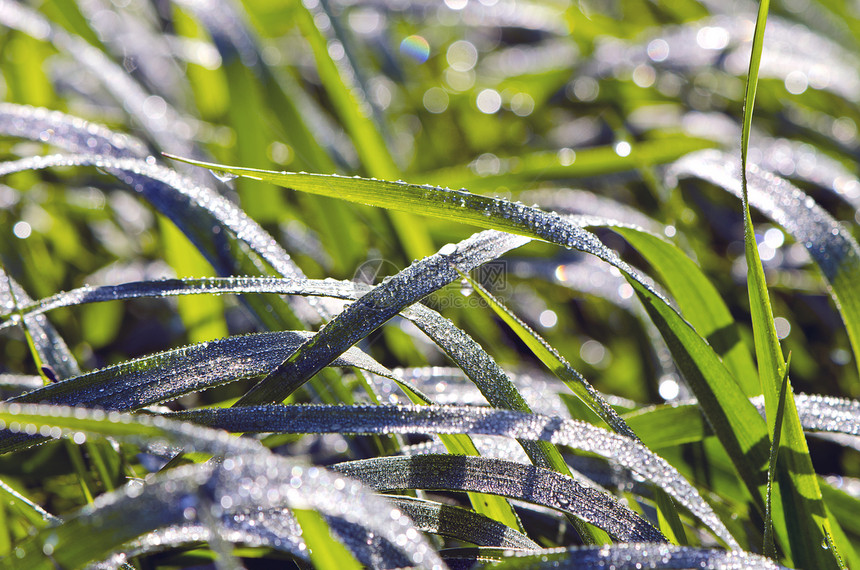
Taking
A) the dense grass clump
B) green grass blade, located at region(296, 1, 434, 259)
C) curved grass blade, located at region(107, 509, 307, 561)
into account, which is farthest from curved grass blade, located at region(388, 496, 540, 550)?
green grass blade, located at region(296, 1, 434, 259)

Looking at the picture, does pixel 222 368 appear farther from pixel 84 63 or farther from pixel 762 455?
pixel 84 63

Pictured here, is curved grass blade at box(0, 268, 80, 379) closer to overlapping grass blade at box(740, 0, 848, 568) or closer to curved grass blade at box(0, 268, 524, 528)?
curved grass blade at box(0, 268, 524, 528)

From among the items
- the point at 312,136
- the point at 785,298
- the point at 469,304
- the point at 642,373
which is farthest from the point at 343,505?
the point at 785,298

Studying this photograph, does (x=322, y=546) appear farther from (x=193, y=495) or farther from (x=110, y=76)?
(x=110, y=76)

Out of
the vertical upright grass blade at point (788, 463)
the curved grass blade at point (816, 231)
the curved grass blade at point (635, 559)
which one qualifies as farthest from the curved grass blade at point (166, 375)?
the curved grass blade at point (816, 231)

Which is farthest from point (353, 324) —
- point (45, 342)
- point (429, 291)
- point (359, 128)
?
point (359, 128)
